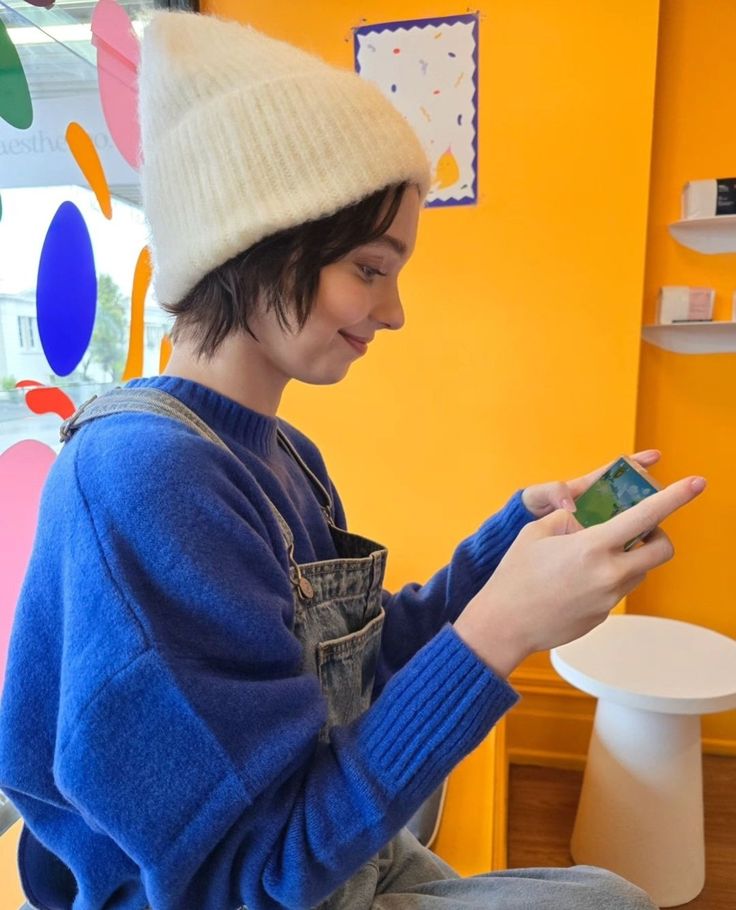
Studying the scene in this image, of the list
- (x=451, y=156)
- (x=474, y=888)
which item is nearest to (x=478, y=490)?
(x=451, y=156)

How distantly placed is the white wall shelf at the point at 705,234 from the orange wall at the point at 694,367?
0.02 metres

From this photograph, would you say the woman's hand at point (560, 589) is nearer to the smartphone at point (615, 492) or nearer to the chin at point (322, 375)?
the smartphone at point (615, 492)

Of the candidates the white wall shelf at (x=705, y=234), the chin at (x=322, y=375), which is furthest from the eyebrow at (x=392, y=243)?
the white wall shelf at (x=705, y=234)

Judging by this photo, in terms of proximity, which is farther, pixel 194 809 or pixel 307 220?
pixel 307 220

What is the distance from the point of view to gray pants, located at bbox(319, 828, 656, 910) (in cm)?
67

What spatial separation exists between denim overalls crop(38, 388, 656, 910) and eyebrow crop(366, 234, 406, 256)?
24 cm

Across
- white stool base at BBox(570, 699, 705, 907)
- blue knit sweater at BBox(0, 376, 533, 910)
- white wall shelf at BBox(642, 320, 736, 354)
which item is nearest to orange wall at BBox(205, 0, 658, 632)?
white wall shelf at BBox(642, 320, 736, 354)

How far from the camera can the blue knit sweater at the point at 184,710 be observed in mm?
477

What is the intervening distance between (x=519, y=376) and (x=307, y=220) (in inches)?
46.7

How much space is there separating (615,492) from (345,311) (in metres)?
0.33

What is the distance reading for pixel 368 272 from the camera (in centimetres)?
68

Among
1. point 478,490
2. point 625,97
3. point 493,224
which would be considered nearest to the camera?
point 625,97

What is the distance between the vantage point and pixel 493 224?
1670 mm

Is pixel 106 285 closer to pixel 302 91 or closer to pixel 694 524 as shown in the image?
pixel 302 91
